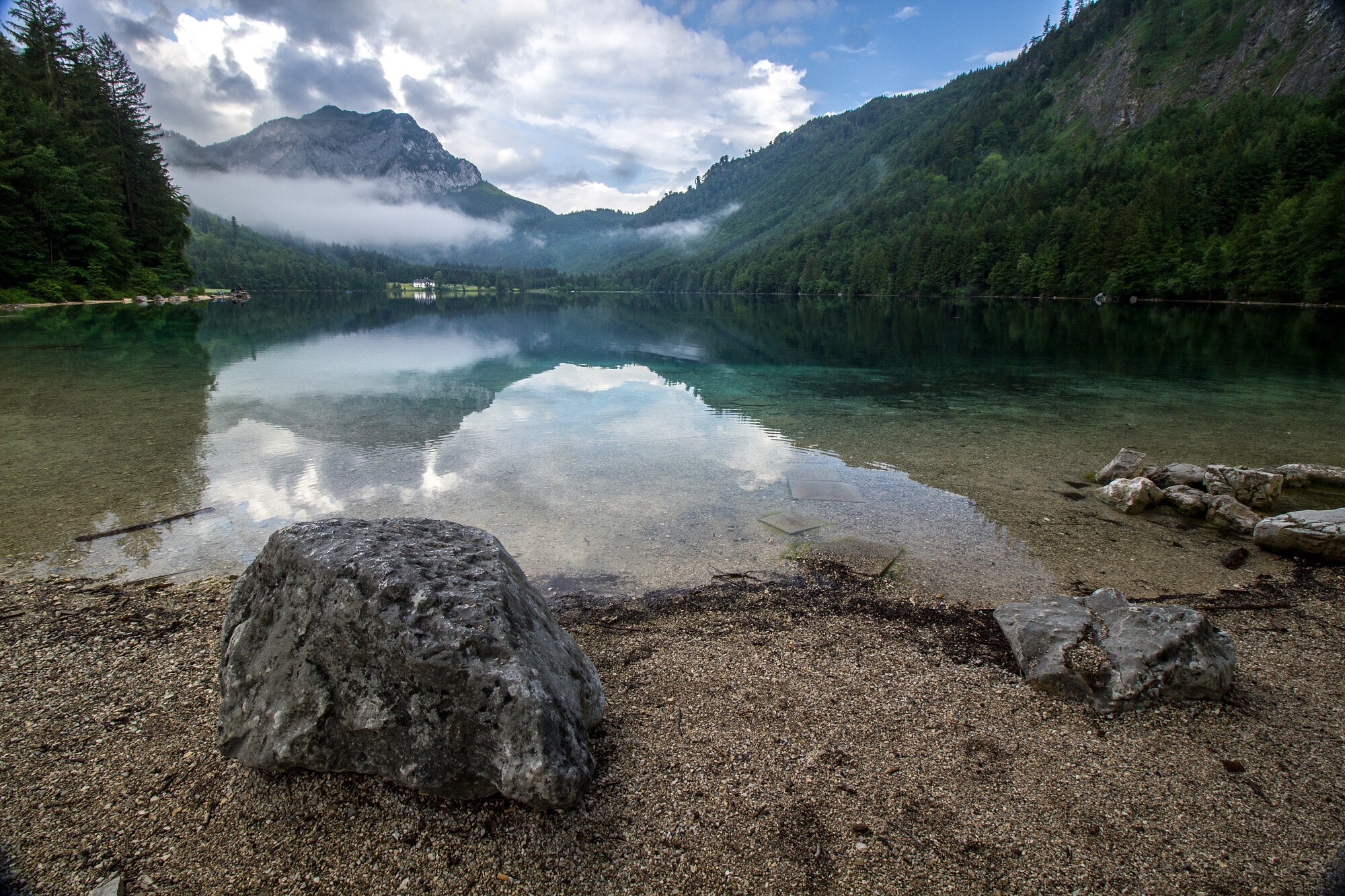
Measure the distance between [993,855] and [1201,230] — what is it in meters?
124

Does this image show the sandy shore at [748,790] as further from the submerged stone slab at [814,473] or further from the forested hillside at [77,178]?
the forested hillside at [77,178]

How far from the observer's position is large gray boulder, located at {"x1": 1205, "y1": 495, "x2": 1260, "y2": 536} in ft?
34.6

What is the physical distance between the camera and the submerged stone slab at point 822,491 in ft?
39.8

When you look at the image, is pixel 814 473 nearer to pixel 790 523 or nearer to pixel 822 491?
pixel 822 491

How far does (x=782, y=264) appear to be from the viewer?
7574 inches

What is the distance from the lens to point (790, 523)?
427 inches

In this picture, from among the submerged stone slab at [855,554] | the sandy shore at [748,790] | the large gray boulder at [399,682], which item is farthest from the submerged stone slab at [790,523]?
the large gray boulder at [399,682]

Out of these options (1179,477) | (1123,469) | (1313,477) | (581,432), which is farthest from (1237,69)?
(581,432)

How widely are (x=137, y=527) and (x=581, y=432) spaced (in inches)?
396

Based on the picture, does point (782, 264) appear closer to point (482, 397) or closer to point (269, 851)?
point (482, 397)

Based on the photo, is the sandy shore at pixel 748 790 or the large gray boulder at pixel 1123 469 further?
the large gray boulder at pixel 1123 469

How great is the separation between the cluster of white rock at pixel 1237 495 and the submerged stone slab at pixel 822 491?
4931mm

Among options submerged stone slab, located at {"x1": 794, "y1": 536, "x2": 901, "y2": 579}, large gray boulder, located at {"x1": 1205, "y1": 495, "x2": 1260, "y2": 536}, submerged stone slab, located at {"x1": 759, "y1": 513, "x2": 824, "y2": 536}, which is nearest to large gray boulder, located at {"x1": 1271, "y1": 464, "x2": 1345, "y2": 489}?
large gray boulder, located at {"x1": 1205, "y1": 495, "x2": 1260, "y2": 536}

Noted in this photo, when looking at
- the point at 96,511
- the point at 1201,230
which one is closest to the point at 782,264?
the point at 1201,230
